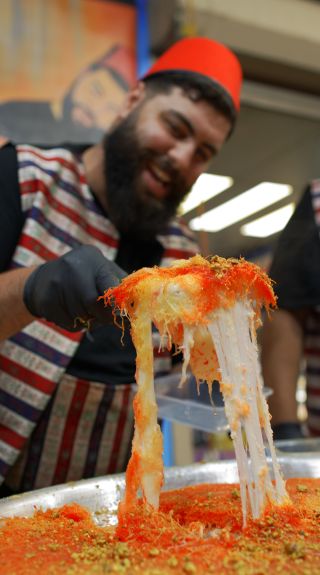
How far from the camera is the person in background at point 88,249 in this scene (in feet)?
3.87

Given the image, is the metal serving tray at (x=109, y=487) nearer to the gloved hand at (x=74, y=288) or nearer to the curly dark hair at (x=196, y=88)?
the gloved hand at (x=74, y=288)

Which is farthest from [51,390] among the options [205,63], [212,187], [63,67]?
[212,187]

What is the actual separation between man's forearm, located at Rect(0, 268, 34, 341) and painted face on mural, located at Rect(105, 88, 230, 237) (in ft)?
1.83

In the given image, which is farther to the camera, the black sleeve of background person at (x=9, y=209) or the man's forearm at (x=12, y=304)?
the black sleeve of background person at (x=9, y=209)

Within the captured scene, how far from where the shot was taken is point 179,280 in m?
0.84

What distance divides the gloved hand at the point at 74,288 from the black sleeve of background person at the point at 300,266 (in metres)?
1.05

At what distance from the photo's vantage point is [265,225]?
363 centimetres

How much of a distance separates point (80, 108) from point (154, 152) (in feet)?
3.04

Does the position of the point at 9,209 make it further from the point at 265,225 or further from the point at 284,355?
the point at 265,225

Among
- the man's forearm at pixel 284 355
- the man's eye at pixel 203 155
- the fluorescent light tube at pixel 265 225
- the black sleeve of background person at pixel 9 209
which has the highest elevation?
the man's eye at pixel 203 155

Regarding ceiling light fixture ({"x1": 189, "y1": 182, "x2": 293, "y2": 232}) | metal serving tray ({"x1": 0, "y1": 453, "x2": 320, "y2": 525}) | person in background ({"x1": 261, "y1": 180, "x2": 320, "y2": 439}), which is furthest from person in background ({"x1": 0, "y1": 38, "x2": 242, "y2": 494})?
ceiling light fixture ({"x1": 189, "y1": 182, "x2": 293, "y2": 232})

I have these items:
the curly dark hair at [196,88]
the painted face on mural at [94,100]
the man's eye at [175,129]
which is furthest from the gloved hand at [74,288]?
the painted face on mural at [94,100]

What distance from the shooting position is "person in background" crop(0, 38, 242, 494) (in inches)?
46.4

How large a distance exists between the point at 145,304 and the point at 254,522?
37 cm
